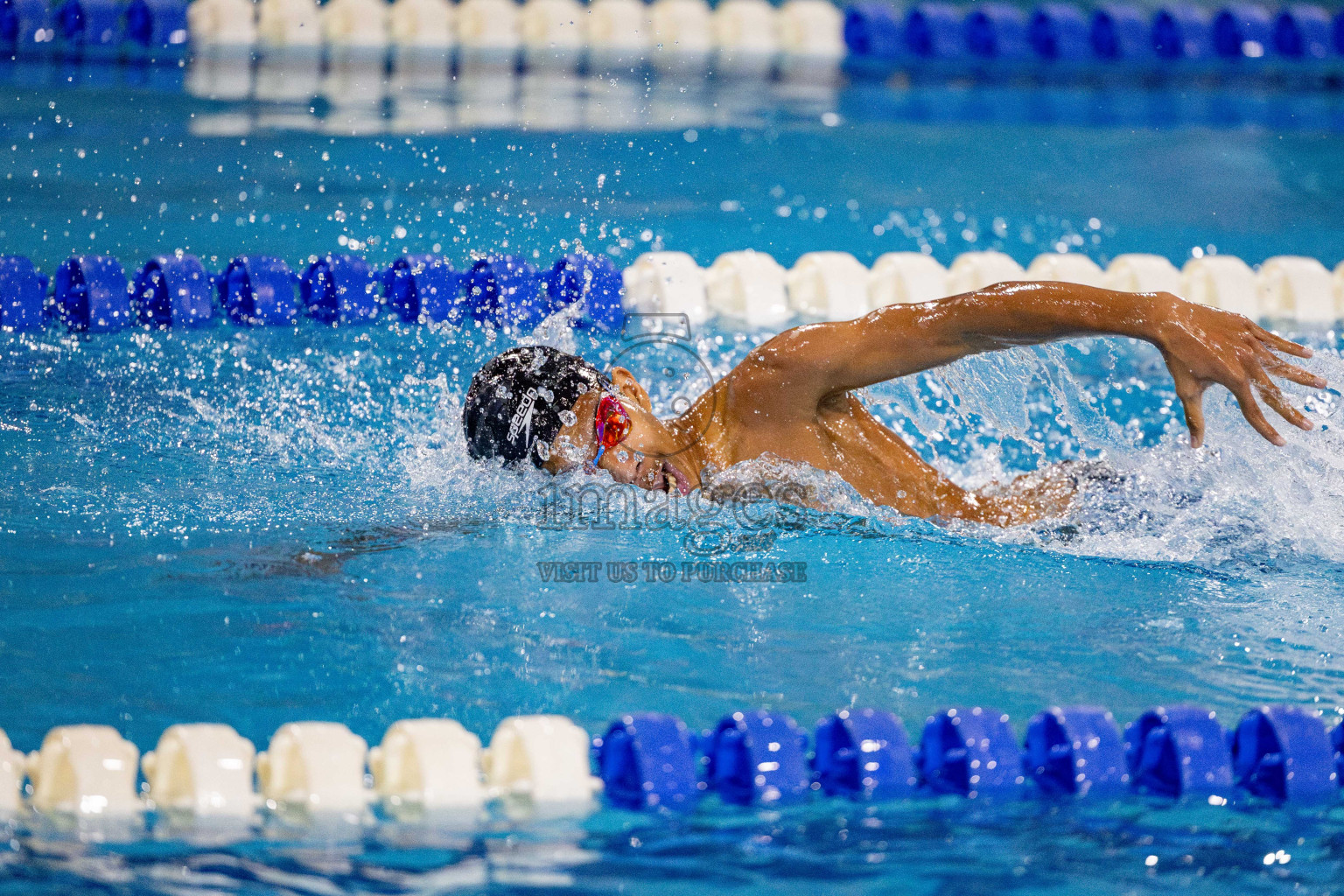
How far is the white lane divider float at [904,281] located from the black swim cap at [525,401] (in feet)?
6.51

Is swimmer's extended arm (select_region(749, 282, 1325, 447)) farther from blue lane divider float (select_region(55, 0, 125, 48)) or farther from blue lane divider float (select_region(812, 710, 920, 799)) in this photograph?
blue lane divider float (select_region(55, 0, 125, 48))

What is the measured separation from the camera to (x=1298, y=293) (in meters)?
4.54

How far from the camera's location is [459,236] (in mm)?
4797

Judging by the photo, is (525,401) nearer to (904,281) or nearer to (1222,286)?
(904,281)

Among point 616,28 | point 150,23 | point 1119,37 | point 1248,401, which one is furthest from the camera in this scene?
point 1119,37

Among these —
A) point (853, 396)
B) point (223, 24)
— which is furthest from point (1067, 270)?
point (223, 24)

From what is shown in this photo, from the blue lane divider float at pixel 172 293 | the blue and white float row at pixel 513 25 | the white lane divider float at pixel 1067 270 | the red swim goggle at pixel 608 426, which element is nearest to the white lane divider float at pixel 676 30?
the blue and white float row at pixel 513 25

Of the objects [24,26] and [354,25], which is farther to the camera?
[354,25]

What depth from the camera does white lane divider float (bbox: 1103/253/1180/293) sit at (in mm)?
4492

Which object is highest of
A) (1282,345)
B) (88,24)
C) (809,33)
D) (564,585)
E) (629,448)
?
(809,33)

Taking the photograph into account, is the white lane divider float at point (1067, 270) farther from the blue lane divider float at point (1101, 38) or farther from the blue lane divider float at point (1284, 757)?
the blue lane divider float at point (1101, 38)

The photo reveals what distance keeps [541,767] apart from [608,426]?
79 centimetres

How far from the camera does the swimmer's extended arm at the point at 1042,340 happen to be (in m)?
2.16

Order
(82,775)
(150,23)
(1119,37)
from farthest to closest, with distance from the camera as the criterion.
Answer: (1119,37), (150,23), (82,775)
